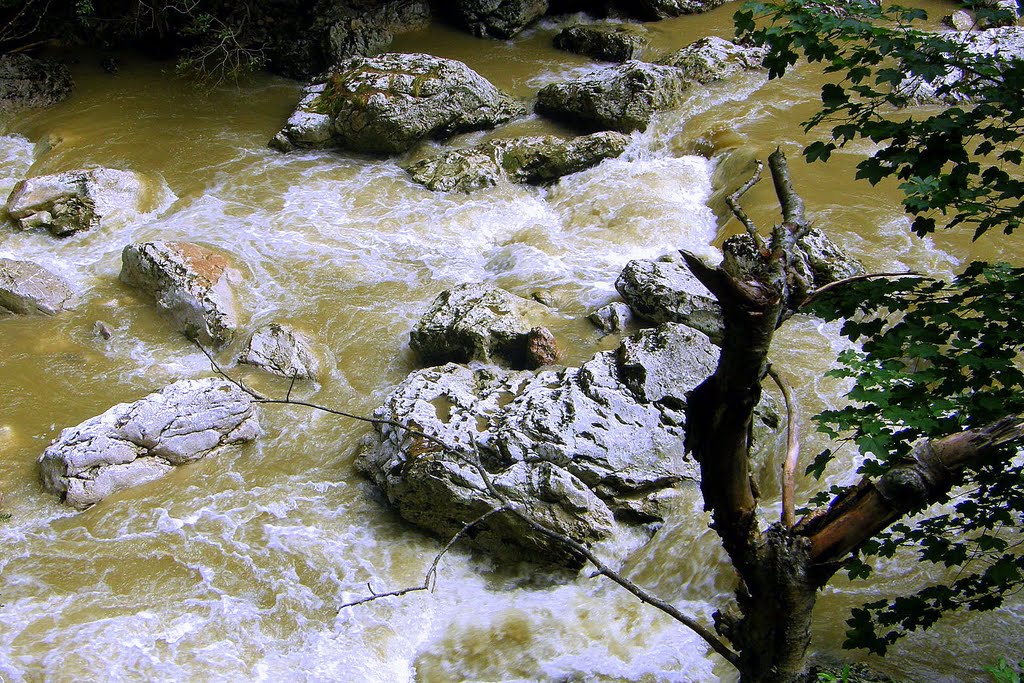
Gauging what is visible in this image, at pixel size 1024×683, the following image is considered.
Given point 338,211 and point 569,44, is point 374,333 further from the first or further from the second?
point 569,44

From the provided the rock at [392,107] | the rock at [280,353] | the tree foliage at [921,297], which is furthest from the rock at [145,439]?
the rock at [392,107]

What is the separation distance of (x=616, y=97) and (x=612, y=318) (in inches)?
176

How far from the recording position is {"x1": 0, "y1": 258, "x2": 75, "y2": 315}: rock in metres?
7.14

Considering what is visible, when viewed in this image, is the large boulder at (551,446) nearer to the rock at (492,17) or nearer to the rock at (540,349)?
the rock at (540,349)

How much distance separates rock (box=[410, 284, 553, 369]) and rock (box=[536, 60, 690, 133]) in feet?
14.3

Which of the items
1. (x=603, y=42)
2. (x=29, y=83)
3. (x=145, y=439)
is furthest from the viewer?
(x=603, y=42)

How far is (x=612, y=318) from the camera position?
6.80 m

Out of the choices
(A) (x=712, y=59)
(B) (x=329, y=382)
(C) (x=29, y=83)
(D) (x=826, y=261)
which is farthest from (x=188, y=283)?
(A) (x=712, y=59)

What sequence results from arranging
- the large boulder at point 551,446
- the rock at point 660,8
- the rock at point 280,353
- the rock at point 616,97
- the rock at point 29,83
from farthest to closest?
the rock at point 660,8, the rock at point 29,83, the rock at point 616,97, the rock at point 280,353, the large boulder at point 551,446

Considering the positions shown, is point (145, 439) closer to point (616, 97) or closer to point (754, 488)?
point (754, 488)

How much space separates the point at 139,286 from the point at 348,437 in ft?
9.90

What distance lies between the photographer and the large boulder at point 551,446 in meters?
4.93

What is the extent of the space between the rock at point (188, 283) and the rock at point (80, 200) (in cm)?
110

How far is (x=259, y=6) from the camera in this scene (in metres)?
12.4
